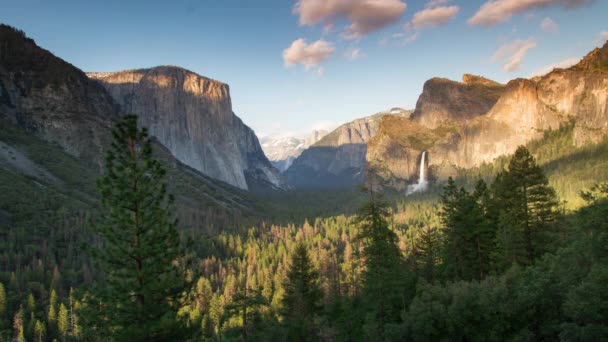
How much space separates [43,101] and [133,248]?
696 ft

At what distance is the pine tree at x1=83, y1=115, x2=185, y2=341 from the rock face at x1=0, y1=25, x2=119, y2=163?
186 m

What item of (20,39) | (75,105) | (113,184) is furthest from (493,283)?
(20,39)

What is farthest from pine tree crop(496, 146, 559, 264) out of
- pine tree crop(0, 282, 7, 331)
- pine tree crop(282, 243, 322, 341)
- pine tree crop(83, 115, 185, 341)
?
pine tree crop(0, 282, 7, 331)

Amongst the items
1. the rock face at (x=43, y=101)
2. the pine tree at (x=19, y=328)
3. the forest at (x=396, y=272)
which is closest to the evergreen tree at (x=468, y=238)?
the forest at (x=396, y=272)

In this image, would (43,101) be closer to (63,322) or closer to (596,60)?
(63,322)

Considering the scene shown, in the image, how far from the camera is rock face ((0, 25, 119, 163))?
180 metres

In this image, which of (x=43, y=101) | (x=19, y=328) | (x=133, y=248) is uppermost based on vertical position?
(x=43, y=101)

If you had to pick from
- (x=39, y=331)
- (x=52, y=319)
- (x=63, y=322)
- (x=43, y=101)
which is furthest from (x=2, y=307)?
(x=43, y=101)

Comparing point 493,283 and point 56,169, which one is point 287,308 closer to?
point 493,283

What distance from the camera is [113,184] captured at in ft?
52.7

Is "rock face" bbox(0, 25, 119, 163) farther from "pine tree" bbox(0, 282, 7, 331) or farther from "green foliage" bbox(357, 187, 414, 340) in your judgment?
"green foliage" bbox(357, 187, 414, 340)

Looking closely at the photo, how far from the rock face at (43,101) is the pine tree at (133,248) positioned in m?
186

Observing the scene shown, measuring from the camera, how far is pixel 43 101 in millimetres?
187000

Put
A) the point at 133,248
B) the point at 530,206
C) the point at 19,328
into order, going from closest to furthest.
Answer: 1. the point at 133,248
2. the point at 530,206
3. the point at 19,328
